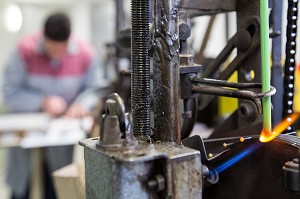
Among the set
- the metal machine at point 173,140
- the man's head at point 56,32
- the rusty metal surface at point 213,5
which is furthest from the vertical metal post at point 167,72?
the man's head at point 56,32

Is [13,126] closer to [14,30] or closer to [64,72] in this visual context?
[64,72]

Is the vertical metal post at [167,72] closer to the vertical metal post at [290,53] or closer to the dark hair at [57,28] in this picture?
the vertical metal post at [290,53]

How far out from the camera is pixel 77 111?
6.21ft

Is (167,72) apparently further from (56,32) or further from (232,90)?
(56,32)

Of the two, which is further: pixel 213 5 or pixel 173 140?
pixel 213 5

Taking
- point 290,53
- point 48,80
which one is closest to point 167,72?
point 290,53

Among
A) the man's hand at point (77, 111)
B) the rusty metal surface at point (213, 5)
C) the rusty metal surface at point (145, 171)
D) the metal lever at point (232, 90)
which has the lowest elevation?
the man's hand at point (77, 111)

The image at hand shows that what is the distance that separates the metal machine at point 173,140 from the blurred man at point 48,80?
1.38 m

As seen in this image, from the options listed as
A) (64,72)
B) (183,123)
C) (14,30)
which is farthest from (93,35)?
(183,123)

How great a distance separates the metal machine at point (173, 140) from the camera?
0.36 metres

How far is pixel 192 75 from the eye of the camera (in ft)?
1.64

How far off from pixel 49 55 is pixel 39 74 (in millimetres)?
112

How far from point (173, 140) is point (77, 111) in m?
1.52

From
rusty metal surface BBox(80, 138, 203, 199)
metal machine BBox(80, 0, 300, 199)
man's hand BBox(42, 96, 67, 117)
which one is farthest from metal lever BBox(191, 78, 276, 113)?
man's hand BBox(42, 96, 67, 117)
